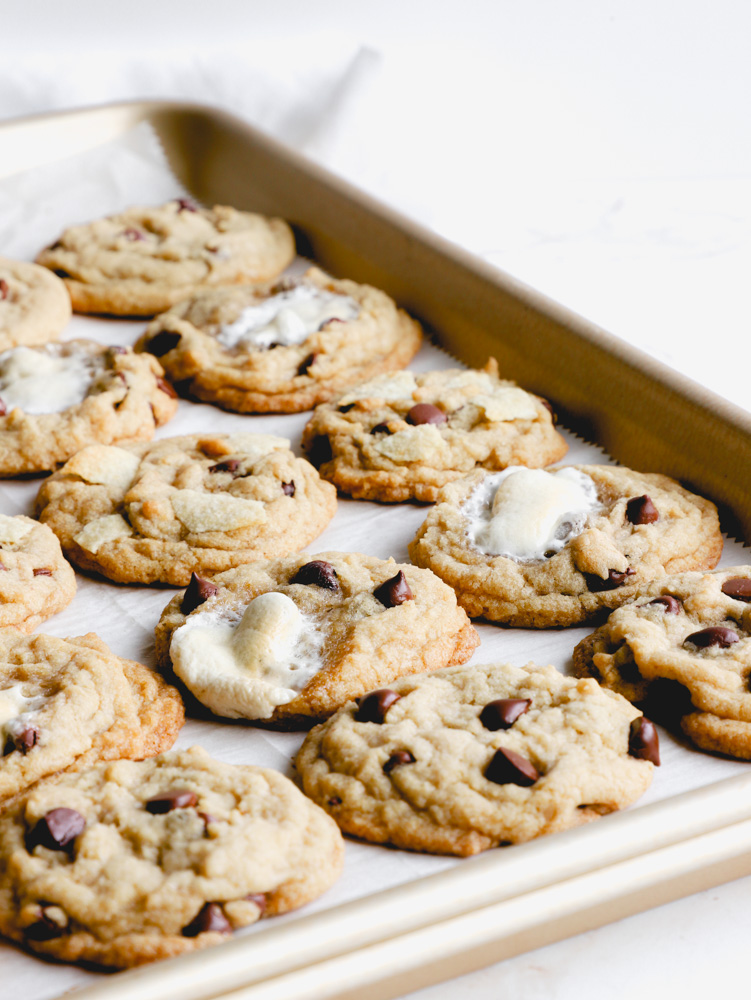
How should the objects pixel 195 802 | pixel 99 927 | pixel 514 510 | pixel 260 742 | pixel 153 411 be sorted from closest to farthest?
pixel 99 927 → pixel 195 802 → pixel 260 742 → pixel 514 510 → pixel 153 411

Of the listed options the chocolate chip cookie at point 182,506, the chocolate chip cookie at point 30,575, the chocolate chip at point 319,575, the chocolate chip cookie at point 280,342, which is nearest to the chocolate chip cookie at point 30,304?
the chocolate chip cookie at point 280,342

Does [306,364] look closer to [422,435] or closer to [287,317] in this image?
[287,317]

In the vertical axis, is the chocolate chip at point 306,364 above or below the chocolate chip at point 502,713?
below

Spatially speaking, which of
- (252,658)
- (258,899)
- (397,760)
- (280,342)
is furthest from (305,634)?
(280,342)

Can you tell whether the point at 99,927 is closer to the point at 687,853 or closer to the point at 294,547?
the point at 687,853

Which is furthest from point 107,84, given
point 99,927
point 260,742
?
point 99,927

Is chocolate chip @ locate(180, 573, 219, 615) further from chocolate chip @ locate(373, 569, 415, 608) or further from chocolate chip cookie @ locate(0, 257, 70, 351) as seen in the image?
chocolate chip cookie @ locate(0, 257, 70, 351)

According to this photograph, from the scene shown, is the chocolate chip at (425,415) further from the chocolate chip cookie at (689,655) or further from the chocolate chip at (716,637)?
the chocolate chip at (716,637)
